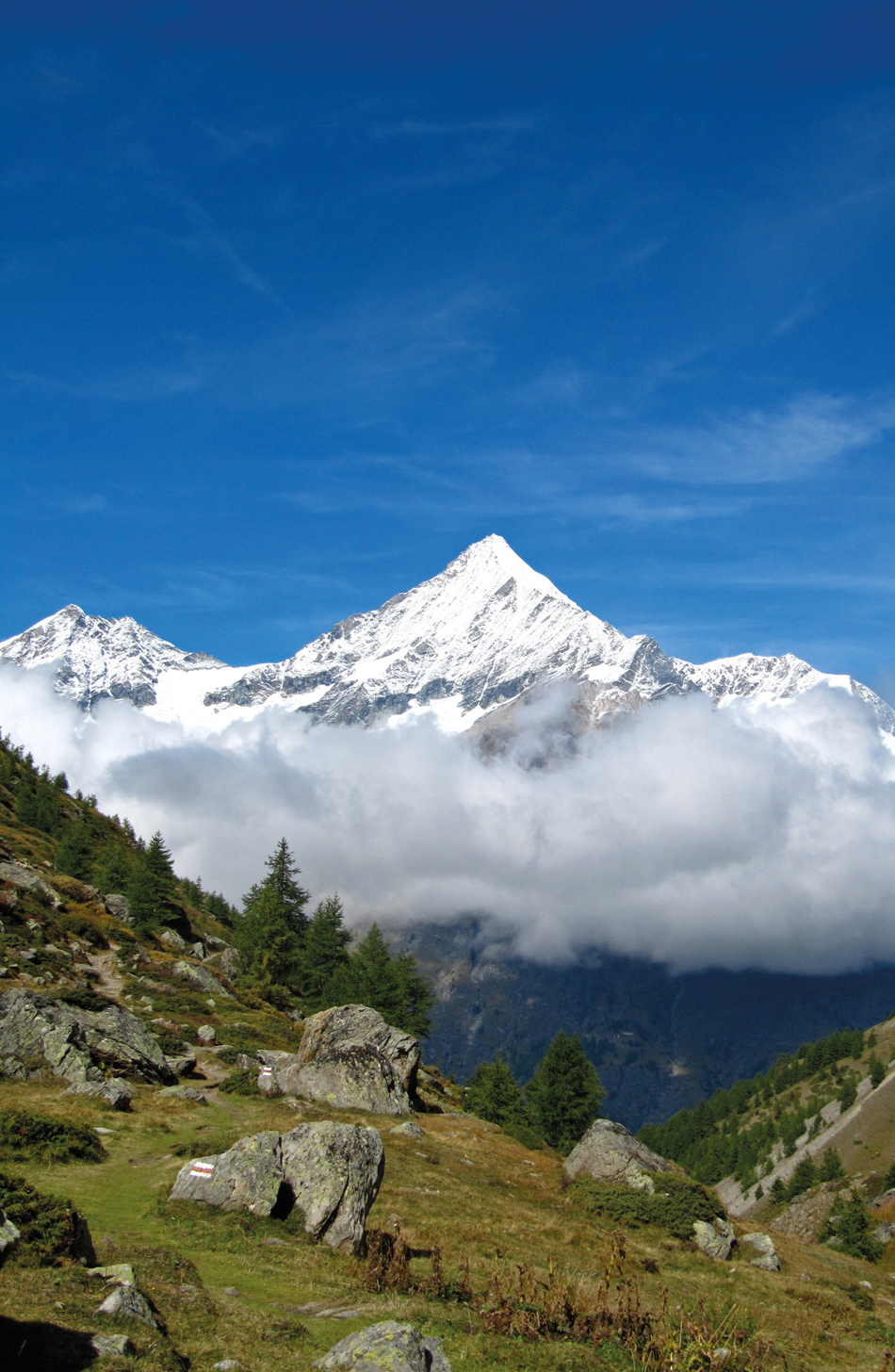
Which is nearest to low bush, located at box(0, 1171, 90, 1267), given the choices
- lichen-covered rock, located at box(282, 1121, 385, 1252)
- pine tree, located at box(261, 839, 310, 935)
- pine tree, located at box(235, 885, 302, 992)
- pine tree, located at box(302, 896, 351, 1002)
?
lichen-covered rock, located at box(282, 1121, 385, 1252)

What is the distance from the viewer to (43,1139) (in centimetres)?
2617

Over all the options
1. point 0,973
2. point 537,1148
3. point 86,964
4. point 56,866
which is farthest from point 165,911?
point 537,1148

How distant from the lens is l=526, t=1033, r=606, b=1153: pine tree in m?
83.9

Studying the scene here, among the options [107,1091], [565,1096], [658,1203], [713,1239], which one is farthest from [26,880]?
[713,1239]

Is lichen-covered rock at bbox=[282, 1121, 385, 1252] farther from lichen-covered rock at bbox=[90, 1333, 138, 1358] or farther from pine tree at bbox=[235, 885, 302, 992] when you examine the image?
pine tree at bbox=[235, 885, 302, 992]

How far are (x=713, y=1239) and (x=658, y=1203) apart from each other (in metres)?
2.90

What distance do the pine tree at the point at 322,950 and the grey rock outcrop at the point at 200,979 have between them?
2215 centimetres

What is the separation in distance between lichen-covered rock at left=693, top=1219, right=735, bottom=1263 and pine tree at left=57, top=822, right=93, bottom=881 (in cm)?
7529

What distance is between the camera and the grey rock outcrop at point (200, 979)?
6912 cm

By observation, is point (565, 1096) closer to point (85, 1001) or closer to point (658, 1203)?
point (658, 1203)

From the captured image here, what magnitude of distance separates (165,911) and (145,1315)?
84006 mm

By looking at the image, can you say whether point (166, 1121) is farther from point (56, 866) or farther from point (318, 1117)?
point (56, 866)

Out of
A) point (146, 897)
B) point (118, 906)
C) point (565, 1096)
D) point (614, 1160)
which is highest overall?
point (146, 897)

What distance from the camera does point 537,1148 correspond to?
55500 millimetres
